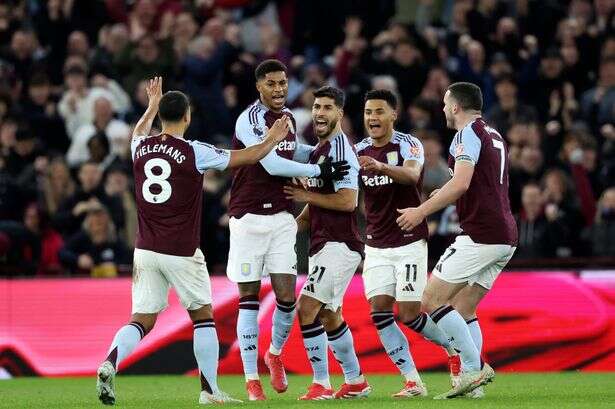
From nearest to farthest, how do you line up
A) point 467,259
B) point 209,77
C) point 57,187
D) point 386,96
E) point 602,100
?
1. point 467,259
2. point 386,96
3. point 57,187
4. point 602,100
5. point 209,77

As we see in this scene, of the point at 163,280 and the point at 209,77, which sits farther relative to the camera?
the point at 209,77

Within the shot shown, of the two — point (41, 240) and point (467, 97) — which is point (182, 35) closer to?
point (41, 240)

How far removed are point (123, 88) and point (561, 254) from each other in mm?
7539

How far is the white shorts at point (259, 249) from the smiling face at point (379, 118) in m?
1.15

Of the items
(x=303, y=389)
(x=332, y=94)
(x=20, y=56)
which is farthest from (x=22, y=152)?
(x=332, y=94)

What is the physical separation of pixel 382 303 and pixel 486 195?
1433 mm

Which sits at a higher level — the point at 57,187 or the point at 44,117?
the point at 44,117

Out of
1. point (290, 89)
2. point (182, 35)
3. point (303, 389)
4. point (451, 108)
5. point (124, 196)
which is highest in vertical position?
point (182, 35)

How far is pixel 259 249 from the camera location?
41.9ft

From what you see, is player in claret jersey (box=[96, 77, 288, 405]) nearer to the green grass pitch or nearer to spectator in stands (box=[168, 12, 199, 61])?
the green grass pitch

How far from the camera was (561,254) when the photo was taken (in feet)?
57.2

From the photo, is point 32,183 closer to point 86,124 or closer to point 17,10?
point 86,124

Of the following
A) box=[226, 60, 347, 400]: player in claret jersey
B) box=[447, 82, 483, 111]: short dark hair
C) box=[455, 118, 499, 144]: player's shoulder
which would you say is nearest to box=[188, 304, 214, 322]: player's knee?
box=[226, 60, 347, 400]: player in claret jersey

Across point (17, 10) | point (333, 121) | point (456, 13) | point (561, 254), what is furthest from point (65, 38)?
point (333, 121)
